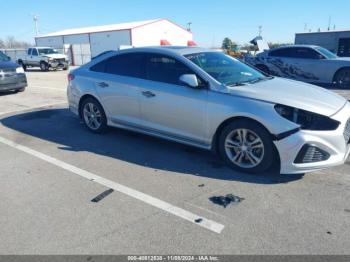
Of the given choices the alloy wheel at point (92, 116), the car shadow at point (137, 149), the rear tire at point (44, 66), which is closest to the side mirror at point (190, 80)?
the car shadow at point (137, 149)

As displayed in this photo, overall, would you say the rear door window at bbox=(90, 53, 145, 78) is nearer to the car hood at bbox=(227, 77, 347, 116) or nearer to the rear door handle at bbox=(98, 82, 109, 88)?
the rear door handle at bbox=(98, 82, 109, 88)

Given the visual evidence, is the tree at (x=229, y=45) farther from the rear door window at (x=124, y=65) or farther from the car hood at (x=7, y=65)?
the rear door window at (x=124, y=65)

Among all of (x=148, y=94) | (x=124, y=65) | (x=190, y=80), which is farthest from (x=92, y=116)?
(x=190, y=80)

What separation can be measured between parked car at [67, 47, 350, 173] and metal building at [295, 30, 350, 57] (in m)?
24.6

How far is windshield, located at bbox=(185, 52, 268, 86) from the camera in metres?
4.55

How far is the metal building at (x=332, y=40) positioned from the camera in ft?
84.8

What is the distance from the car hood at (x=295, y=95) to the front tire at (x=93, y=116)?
8.77 feet

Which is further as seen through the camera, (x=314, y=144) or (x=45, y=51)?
(x=45, y=51)

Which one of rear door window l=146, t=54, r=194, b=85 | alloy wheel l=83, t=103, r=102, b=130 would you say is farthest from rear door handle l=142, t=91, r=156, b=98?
alloy wheel l=83, t=103, r=102, b=130

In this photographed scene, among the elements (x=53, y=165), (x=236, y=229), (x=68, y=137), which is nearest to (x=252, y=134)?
(x=236, y=229)

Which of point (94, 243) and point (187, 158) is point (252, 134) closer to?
point (187, 158)

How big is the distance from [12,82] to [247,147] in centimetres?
966

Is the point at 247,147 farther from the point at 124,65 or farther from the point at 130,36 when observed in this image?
the point at 130,36

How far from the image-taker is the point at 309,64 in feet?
39.1
